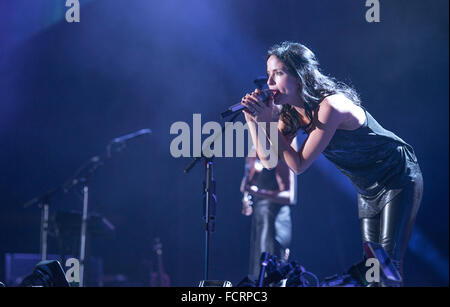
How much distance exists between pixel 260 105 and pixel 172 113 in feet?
12.3

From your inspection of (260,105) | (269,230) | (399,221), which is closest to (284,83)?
(260,105)

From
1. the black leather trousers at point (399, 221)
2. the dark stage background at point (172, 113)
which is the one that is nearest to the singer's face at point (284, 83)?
the black leather trousers at point (399, 221)

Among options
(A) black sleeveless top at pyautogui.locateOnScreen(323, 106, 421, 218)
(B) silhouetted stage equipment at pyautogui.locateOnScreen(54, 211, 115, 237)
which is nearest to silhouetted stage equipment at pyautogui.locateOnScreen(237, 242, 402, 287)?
(A) black sleeveless top at pyautogui.locateOnScreen(323, 106, 421, 218)

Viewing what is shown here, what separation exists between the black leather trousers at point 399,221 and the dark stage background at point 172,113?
2557mm

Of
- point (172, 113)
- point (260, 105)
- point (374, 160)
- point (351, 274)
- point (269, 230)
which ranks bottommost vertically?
point (351, 274)

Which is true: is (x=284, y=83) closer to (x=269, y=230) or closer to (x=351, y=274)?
(x=351, y=274)

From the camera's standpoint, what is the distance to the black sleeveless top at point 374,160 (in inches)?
85.2

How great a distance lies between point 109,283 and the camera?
5.55 meters

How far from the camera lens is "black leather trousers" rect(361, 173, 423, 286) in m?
2.11

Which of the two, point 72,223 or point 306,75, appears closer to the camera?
point 306,75

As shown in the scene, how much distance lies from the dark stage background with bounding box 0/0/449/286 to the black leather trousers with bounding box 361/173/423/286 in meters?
2.56

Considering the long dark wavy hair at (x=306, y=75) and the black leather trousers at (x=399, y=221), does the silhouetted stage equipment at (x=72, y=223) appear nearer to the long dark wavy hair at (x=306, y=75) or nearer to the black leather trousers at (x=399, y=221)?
the long dark wavy hair at (x=306, y=75)

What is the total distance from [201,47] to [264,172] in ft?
7.14

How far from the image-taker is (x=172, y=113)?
5.74 meters
